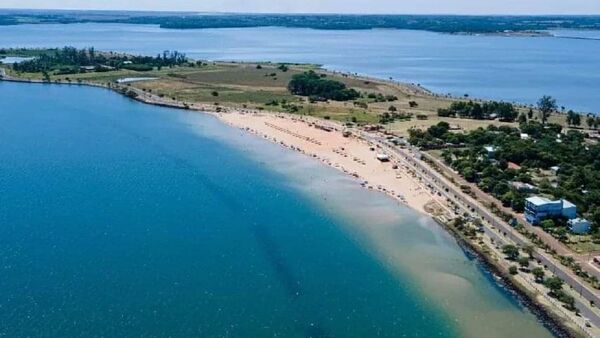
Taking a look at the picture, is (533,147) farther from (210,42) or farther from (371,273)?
(210,42)

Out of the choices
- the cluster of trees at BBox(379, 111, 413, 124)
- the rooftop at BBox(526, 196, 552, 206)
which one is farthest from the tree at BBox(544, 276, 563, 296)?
the cluster of trees at BBox(379, 111, 413, 124)

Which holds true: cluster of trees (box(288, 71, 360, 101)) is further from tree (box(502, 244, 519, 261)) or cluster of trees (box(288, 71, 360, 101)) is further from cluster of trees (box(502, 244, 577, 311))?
cluster of trees (box(502, 244, 577, 311))

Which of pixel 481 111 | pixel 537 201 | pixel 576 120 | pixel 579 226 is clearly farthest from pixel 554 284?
pixel 481 111

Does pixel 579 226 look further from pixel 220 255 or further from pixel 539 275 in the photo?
pixel 220 255

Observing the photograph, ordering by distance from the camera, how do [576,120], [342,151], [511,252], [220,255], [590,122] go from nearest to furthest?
1. [511,252]
2. [220,255]
3. [342,151]
4. [590,122]
5. [576,120]

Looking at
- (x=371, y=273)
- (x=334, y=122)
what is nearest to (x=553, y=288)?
(x=371, y=273)

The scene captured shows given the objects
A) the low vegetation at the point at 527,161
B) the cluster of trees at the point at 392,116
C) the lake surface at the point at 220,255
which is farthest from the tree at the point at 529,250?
the cluster of trees at the point at 392,116
